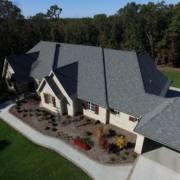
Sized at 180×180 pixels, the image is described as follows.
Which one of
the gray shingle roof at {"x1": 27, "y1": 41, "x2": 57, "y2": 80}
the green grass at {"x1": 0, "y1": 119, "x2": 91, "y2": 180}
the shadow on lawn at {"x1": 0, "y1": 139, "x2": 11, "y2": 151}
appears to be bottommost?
the green grass at {"x1": 0, "y1": 119, "x2": 91, "y2": 180}

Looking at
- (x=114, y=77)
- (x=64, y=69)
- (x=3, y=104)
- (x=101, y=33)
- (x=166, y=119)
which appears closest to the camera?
(x=166, y=119)

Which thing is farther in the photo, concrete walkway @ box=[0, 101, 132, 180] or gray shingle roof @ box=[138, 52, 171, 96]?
gray shingle roof @ box=[138, 52, 171, 96]

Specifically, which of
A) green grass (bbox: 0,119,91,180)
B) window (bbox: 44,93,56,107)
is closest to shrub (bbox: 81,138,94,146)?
green grass (bbox: 0,119,91,180)

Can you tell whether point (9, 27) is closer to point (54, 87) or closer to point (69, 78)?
point (54, 87)

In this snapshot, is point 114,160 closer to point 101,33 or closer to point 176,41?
point 176,41

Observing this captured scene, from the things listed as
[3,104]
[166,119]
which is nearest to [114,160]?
[166,119]

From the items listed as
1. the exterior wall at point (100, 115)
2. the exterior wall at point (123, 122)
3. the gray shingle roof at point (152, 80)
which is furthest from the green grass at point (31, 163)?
the gray shingle roof at point (152, 80)

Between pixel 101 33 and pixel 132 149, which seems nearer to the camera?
pixel 132 149

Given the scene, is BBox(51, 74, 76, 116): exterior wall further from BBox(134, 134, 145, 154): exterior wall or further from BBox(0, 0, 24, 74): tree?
BBox(0, 0, 24, 74): tree
